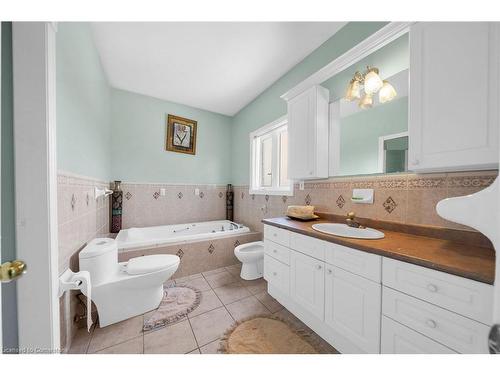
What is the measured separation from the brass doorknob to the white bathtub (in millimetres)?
1667

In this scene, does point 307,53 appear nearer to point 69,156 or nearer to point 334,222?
point 334,222

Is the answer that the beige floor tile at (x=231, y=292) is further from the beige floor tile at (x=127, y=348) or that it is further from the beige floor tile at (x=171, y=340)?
the beige floor tile at (x=127, y=348)

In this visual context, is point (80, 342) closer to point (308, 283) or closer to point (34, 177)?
point (34, 177)

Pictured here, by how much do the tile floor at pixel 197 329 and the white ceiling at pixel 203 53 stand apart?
2.60 metres

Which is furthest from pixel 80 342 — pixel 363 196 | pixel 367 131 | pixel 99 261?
pixel 367 131

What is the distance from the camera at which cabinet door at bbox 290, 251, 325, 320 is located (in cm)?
121

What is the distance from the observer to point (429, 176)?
112 centimetres

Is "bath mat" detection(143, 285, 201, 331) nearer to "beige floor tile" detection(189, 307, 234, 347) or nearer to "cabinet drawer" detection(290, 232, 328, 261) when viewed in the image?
"beige floor tile" detection(189, 307, 234, 347)

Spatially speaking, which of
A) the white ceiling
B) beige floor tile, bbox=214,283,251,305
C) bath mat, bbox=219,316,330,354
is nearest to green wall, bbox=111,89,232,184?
the white ceiling

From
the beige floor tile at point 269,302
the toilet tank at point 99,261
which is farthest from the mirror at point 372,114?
the toilet tank at point 99,261

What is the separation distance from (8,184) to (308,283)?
1.70m

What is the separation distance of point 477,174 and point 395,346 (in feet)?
3.38
